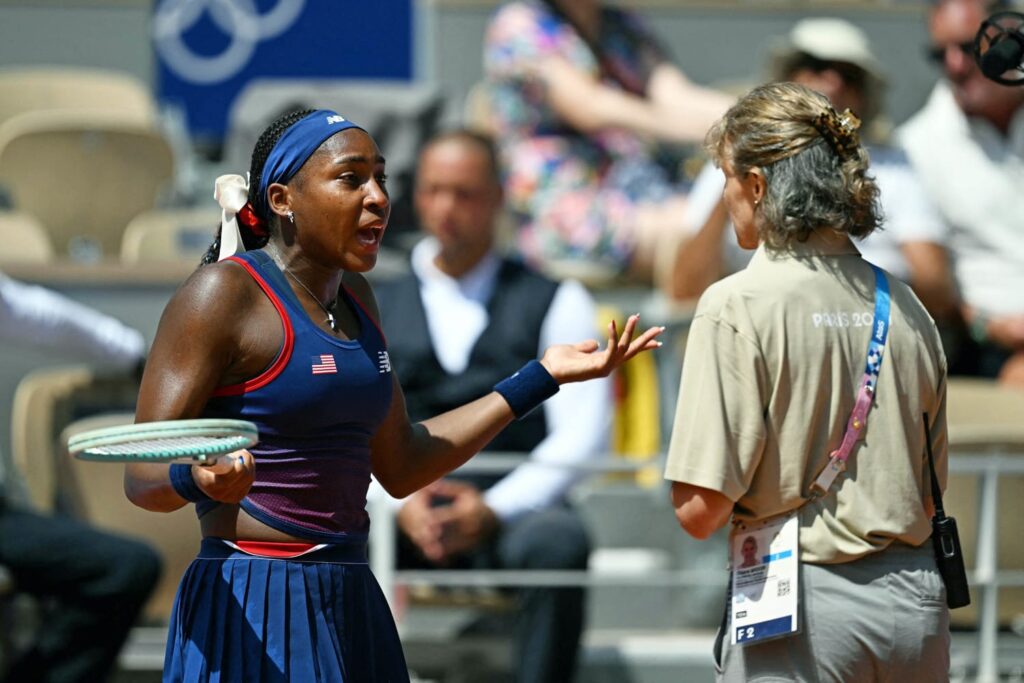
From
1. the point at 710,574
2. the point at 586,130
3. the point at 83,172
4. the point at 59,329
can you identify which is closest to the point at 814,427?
the point at 710,574

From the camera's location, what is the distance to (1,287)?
531cm

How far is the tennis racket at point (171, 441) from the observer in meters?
2.54

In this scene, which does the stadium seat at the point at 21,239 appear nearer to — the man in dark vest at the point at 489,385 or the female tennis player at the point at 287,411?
the man in dark vest at the point at 489,385

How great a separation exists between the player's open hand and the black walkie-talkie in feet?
2.02

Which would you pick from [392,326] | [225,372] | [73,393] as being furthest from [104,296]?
[225,372]

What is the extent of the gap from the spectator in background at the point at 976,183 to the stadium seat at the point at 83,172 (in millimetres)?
3295

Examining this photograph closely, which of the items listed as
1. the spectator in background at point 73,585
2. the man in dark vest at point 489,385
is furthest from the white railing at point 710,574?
the spectator in background at point 73,585

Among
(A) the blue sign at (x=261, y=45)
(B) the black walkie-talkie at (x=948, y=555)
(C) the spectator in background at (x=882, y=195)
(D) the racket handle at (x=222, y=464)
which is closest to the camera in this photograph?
(D) the racket handle at (x=222, y=464)

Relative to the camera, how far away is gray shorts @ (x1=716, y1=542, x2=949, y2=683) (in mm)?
3004

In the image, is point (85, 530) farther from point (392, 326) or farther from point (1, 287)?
point (392, 326)

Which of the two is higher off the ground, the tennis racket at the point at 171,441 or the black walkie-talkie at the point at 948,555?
the tennis racket at the point at 171,441

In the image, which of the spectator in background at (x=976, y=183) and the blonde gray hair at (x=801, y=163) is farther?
the spectator in background at (x=976, y=183)

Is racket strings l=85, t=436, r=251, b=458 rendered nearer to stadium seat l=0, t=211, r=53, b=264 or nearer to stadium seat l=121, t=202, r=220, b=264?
stadium seat l=0, t=211, r=53, b=264

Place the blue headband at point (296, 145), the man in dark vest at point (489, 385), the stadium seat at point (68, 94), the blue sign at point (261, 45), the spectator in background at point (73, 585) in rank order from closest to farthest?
the blue headband at point (296, 145), the spectator in background at point (73, 585), the man in dark vest at point (489, 385), the stadium seat at point (68, 94), the blue sign at point (261, 45)
